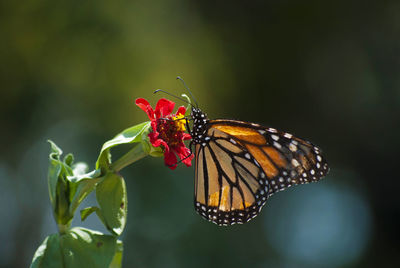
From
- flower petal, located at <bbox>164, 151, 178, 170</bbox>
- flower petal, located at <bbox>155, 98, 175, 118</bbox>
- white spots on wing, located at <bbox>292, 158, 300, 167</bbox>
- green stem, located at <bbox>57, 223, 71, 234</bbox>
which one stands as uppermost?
flower petal, located at <bbox>155, 98, 175, 118</bbox>

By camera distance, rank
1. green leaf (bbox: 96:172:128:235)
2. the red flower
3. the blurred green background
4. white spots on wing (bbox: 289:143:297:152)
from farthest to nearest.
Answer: the blurred green background < white spots on wing (bbox: 289:143:297:152) < the red flower < green leaf (bbox: 96:172:128:235)

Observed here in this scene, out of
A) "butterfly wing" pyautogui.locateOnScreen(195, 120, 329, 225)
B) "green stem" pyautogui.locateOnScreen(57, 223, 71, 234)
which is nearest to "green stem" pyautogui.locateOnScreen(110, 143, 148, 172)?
"green stem" pyautogui.locateOnScreen(57, 223, 71, 234)

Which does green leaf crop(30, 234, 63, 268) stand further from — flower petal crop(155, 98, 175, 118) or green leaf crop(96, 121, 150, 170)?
flower petal crop(155, 98, 175, 118)

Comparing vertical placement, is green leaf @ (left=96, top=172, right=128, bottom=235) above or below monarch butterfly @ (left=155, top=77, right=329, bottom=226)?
below

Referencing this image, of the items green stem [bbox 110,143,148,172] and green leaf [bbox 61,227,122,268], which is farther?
green stem [bbox 110,143,148,172]

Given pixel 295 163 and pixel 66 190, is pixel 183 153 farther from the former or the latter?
pixel 295 163

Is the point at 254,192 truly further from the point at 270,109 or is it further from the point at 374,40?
the point at 374,40

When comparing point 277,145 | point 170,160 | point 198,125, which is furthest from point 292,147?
point 170,160

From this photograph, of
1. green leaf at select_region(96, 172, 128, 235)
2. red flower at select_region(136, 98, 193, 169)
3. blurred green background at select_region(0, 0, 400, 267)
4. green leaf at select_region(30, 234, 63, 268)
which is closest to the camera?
green leaf at select_region(30, 234, 63, 268)
